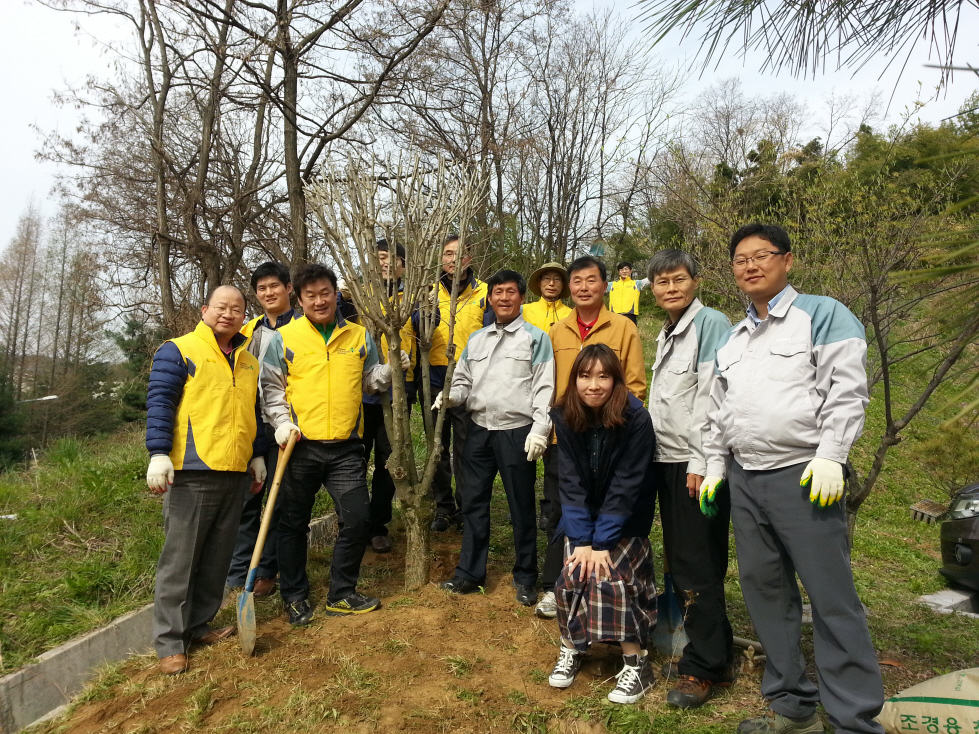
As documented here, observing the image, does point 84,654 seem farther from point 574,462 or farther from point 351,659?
point 574,462

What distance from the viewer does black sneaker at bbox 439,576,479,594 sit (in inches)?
154

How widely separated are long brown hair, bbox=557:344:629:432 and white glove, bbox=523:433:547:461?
562 millimetres

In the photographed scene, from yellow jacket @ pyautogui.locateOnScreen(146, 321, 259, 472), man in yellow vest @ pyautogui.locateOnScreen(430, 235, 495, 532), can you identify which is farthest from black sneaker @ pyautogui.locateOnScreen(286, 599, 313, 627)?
man in yellow vest @ pyautogui.locateOnScreen(430, 235, 495, 532)

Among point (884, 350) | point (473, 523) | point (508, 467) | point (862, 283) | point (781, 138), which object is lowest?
point (473, 523)

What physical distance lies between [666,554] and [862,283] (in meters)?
1.96

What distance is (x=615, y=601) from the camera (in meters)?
2.88

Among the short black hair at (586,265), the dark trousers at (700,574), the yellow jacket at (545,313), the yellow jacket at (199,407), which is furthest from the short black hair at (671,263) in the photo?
the yellow jacket at (199,407)

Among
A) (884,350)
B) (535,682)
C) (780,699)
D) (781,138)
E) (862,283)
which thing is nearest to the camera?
(780,699)

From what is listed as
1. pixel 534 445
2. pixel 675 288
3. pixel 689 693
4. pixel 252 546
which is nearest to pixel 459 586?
pixel 534 445

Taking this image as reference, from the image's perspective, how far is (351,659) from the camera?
315cm

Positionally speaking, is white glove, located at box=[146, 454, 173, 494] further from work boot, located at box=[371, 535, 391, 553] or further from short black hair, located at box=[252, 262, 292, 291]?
work boot, located at box=[371, 535, 391, 553]

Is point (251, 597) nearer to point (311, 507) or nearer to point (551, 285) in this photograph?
point (311, 507)

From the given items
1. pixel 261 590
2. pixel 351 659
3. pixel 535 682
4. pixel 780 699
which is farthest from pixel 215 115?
pixel 780 699

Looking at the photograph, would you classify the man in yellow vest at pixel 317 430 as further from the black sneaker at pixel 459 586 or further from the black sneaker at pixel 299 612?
the black sneaker at pixel 459 586
